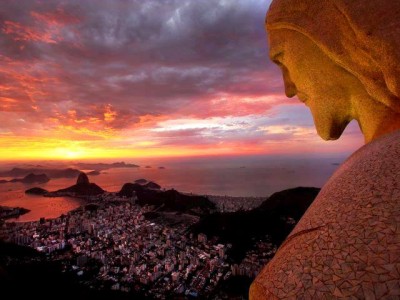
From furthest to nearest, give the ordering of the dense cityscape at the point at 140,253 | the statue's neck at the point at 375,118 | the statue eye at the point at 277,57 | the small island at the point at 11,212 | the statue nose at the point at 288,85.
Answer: the small island at the point at 11,212, the dense cityscape at the point at 140,253, the statue nose at the point at 288,85, the statue eye at the point at 277,57, the statue's neck at the point at 375,118

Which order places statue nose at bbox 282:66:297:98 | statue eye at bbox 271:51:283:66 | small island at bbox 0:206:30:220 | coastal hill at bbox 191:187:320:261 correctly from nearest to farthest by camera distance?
statue eye at bbox 271:51:283:66
statue nose at bbox 282:66:297:98
coastal hill at bbox 191:187:320:261
small island at bbox 0:206:30:220

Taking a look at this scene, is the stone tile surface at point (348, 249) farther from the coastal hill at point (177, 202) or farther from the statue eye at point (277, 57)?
the coastal hill at point (177, 202)

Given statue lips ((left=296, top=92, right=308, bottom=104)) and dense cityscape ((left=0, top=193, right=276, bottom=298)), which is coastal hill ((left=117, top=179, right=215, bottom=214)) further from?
statue lips ((left=296, top=92, right=308, bottom=104))

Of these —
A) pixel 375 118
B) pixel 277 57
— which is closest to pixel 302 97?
pixel 277 57

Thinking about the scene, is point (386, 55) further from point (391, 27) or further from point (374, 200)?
point (374, 200)

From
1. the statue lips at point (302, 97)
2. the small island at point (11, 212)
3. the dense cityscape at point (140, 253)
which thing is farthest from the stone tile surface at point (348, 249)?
the small island at point (11, 212)

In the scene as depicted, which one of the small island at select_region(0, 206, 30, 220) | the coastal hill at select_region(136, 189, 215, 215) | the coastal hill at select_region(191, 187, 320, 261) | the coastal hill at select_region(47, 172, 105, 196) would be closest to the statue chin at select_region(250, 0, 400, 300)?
the coastal hill at select_region(191, 187, 320, 261)

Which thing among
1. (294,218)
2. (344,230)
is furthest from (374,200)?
(294,218)

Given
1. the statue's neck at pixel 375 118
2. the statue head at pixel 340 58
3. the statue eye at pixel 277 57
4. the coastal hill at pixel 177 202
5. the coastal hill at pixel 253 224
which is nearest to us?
the statue head at pixel 340 58
